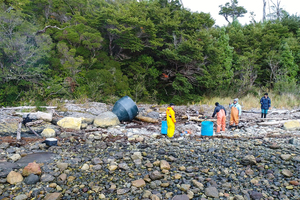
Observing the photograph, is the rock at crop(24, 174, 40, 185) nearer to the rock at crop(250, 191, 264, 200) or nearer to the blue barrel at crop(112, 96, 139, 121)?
the rock at crop(250, 191, 264, 200)

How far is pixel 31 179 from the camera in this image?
398 centimetres

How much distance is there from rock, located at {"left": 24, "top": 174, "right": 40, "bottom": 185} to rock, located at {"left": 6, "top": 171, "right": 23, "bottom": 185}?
115 millimetres

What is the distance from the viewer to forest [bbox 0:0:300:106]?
435 inches

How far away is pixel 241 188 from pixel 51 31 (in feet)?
45.7

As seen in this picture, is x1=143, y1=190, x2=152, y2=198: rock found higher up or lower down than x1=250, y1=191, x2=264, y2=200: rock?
lower down

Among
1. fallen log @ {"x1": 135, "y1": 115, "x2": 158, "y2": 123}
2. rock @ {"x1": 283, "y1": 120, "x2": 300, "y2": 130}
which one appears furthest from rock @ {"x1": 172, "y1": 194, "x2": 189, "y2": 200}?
rock @ {"x1": 283, "y1": 120, "x2": 300, "y2": 130}

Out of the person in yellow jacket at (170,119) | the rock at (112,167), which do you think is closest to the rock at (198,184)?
the rock at (112,167)

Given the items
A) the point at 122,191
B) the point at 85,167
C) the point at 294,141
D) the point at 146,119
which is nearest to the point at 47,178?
the point at 85,167

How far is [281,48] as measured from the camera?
19.7 meters

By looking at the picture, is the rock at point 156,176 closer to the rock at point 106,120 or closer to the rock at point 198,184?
the rock at point 198,184

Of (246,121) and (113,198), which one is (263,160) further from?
(246,121)

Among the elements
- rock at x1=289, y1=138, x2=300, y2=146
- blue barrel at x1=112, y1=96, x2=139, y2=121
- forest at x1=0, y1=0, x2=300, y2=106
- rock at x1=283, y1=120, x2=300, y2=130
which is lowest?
rock at x1=289, y1=138, x2=300, y2=146

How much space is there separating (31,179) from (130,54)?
13552 mm

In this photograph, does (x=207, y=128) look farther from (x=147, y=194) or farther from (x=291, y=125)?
(x=147, y=194)
